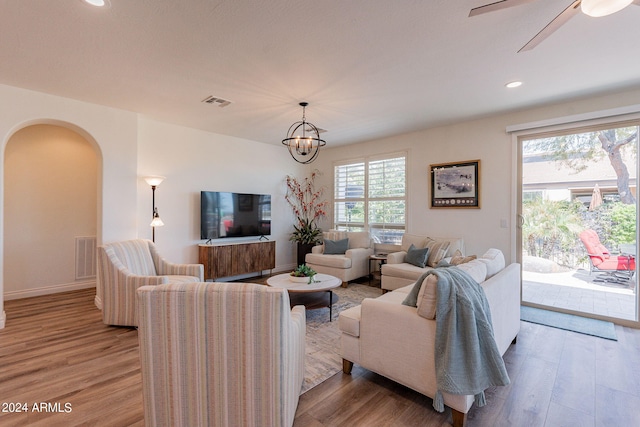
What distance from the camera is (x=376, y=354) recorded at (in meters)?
2.14

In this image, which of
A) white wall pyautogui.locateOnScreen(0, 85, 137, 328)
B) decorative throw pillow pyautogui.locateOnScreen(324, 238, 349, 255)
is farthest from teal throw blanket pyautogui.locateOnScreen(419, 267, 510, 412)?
white wall pyautogui.locateOnScreen(0, 85, 137, 328)

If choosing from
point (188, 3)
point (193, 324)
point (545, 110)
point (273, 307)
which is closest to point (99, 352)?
point (193, 324)

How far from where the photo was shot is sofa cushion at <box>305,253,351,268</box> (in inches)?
196

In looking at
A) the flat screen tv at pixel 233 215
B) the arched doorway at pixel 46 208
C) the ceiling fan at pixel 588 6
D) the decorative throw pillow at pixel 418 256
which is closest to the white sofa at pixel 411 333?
the ceiling fan at pixel 588 6

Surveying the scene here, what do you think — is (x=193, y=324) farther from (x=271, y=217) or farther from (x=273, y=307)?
(x=271, y=217)

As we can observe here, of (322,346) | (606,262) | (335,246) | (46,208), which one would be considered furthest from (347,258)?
(46,208)

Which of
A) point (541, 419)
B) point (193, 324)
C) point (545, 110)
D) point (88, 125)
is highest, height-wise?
point (545, 110)

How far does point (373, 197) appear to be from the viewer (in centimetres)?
586

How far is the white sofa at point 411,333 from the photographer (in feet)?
6.07

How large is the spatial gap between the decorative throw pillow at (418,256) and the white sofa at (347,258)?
90 centimetres

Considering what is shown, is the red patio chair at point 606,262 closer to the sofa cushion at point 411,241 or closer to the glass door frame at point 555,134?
the glass door frame at point 555,134

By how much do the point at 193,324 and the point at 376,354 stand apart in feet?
4.39

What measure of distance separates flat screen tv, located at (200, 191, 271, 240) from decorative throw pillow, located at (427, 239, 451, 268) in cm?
301

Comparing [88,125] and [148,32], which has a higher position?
[148,32]
